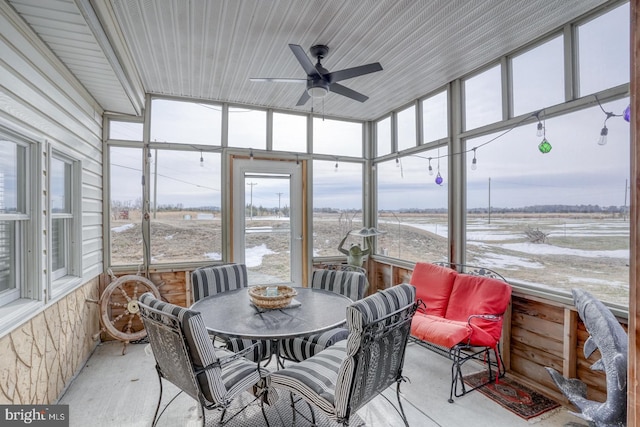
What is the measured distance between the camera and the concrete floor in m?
2.31

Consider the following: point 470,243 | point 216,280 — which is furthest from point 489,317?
point 216,280

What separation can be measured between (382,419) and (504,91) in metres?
2.99

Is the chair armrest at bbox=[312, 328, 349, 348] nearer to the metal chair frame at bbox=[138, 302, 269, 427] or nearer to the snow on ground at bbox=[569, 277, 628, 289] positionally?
the metal chair frame at bbox=[138, 302, 269, 427]

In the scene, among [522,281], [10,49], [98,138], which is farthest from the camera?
[98,138]

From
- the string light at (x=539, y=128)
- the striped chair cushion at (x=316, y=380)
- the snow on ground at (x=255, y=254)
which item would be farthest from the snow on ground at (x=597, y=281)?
the snow on ground at (x=255, y=254)

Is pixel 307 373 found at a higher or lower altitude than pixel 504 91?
lower

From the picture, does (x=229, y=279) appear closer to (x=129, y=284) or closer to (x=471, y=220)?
(x=129, y=284)

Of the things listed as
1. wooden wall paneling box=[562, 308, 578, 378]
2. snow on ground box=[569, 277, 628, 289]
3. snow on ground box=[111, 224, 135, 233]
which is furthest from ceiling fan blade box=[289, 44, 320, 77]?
snow on ground box=[111, 224, 135, 233]

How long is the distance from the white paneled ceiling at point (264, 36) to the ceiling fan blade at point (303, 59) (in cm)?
32

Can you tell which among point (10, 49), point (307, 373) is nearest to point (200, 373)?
point (307, 373)

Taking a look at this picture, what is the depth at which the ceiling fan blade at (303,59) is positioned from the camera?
224 centimetres

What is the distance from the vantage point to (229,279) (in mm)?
3318

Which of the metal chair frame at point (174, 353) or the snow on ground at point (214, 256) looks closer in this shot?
the metal chair frame at point (174, 353)

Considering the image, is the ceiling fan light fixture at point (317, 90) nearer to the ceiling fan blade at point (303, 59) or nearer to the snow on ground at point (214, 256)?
the ceiling fan blade at point (303, 59)
